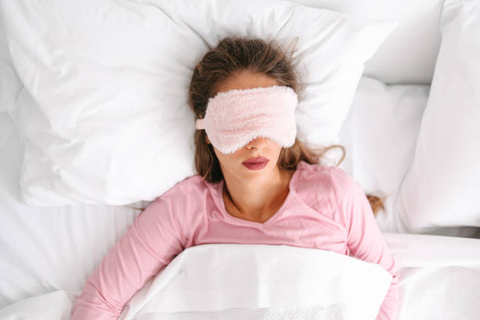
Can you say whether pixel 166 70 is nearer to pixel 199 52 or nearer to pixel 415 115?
pixel 199 52

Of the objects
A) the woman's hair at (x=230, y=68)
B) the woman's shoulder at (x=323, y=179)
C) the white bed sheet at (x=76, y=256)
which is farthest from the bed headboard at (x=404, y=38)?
the white bed sheet at (x=76, y=256)

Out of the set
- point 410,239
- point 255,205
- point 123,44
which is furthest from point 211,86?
point 410,239

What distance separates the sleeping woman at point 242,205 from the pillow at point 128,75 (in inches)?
2.7

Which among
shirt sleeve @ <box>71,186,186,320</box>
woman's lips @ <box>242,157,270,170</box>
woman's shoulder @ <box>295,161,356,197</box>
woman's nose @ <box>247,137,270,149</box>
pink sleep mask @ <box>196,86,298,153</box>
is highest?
pink sleep mask @ <box>196,86,298,153</box>

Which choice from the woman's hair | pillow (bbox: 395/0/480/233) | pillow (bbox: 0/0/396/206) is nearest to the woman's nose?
the woman's hair

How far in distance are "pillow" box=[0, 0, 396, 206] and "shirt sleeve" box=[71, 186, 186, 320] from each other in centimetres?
8

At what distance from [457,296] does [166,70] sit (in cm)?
115

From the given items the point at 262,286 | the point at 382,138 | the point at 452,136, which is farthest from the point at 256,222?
the point at 452,136

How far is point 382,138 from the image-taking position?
1.43 metres

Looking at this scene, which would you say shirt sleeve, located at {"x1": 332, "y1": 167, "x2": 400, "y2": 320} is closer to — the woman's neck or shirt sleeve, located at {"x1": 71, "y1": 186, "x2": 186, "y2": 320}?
the woman's neck

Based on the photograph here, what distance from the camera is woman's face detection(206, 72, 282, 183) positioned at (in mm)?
1067

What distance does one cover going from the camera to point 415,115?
146 centimetres

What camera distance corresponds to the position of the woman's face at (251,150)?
107 centimetres

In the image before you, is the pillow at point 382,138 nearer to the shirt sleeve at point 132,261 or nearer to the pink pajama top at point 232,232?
the pink pajama top at point 232,232
